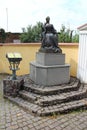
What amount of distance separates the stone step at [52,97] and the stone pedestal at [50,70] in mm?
613

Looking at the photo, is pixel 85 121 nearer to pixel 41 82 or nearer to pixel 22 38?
pixel 41 82

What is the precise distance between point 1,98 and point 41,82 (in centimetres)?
137

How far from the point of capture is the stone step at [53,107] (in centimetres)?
442

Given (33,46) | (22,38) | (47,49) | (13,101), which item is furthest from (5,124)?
(22,38)

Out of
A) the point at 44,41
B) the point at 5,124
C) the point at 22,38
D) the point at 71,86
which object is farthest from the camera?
the point at 22,38

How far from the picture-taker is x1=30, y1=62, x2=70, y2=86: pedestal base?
561cm

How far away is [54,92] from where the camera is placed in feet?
17.2

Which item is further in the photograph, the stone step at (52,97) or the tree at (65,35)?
the tree at (65,35)

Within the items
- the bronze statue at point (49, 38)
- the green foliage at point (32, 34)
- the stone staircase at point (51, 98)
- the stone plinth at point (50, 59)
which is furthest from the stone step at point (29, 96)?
the green foliage at point (32, 34)

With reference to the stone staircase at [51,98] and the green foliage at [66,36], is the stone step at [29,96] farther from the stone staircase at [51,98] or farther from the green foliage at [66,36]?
the green foliage at [66,36]

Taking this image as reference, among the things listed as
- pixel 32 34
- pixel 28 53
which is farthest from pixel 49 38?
pixel 32 34

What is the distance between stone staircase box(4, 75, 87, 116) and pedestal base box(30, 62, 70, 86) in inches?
7.5

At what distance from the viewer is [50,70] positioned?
5.62m

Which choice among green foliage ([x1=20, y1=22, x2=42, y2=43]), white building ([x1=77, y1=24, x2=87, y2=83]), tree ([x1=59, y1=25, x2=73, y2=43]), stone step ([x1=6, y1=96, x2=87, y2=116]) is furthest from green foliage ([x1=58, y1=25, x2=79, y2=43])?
stone step ([x1=6, y1=96, x2=87, y2=116])
